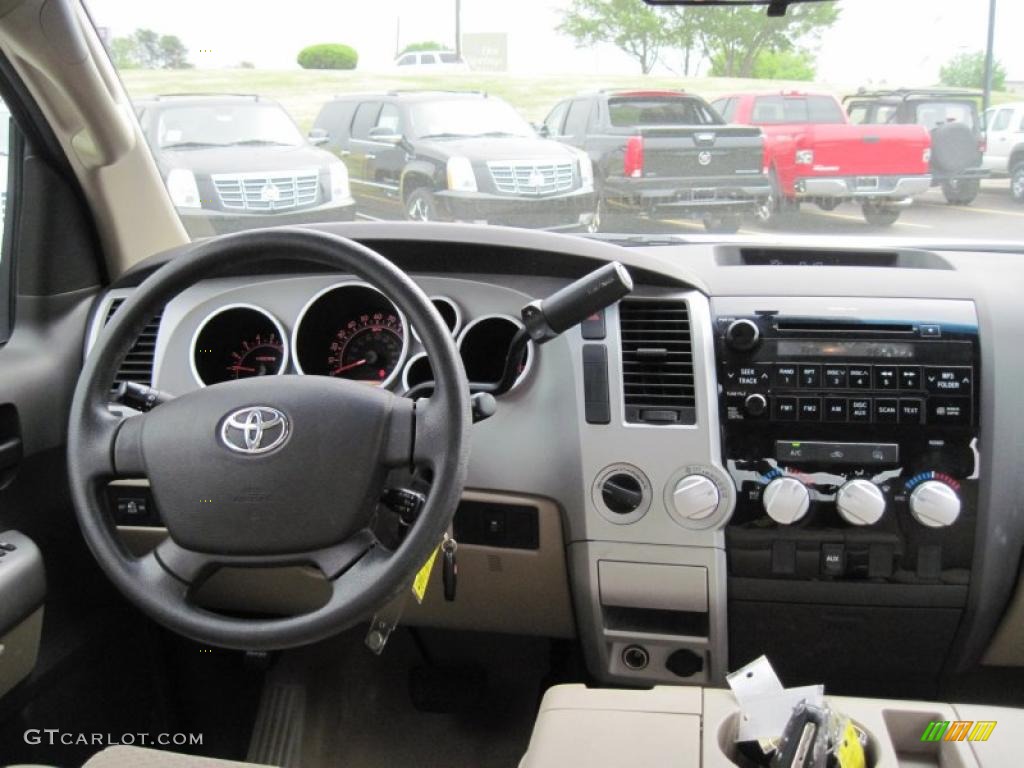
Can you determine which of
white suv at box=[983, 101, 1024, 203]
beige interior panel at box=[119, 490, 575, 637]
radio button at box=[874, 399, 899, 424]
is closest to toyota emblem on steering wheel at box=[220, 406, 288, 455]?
beige interior panel at box=[119, 490, 575, 637]

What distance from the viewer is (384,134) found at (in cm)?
330

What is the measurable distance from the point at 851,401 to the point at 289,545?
4.15 feet

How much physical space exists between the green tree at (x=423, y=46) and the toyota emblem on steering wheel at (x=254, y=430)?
64.4 inches

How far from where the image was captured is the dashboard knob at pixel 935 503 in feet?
7.31

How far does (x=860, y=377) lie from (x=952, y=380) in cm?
19

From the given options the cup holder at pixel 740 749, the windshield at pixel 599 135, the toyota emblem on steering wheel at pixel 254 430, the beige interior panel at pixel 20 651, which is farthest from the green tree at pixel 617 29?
the beige interior panel at pixel 20 651

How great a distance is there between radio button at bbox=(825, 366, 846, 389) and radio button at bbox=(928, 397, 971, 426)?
19 cm

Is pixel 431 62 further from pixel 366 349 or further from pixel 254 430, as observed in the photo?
pixel 254 430

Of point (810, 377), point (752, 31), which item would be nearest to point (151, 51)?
point (752, 31)

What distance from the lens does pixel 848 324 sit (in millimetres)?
2291

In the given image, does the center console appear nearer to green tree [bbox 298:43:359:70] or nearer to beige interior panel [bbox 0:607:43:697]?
green tree [bbox 298:43:359:70]

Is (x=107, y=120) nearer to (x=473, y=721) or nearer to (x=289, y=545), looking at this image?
(x=289, y=545)

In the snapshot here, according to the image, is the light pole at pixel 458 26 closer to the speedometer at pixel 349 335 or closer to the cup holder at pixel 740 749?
the speedometer at pixel 349 335

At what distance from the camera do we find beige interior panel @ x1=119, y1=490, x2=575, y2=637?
245 cm
